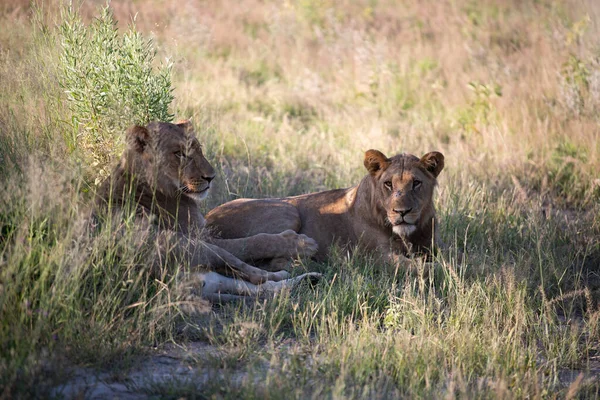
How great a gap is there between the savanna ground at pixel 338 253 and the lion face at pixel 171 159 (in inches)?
19.1

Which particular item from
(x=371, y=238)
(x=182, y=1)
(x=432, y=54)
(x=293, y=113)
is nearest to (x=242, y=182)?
(x=371, y=238)

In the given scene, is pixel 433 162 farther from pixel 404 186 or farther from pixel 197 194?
pixel 197 194

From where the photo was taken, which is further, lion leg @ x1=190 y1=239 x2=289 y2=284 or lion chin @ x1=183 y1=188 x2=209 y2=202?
lion chin @ x1=183 y1=188 x2=209 y2=202

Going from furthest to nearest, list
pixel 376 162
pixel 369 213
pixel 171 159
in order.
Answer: pixel 369 213 → pixel 376 162 → pixel 171 159

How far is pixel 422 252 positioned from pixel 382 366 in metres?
2.13

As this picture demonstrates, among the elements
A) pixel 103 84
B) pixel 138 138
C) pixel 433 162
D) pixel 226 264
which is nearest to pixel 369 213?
pixel 433 162

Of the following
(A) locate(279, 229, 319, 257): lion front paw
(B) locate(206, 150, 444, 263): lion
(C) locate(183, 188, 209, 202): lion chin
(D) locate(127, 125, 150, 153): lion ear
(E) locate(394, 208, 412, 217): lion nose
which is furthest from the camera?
(A) locate(279, 229, 319, 257): lion front paw

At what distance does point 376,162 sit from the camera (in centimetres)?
597

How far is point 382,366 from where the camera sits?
400cm

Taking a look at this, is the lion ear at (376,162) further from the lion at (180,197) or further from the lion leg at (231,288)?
the lion leg at (231,288)

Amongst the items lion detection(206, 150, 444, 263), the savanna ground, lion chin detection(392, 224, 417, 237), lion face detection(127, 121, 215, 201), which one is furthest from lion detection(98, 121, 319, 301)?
lion chin detection(392, 224, 417, 237)

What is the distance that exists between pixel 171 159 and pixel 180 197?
36 cm

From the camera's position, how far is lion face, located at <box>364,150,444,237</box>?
568cm

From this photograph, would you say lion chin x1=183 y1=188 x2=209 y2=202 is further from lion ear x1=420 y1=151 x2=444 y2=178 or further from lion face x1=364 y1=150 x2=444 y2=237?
lion ear x1=420 y1=151 x2=444 y2=178
